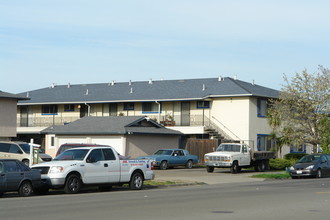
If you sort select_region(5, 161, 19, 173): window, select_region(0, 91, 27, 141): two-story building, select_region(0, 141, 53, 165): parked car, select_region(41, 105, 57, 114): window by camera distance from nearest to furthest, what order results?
select_region(5, 161, 19, 173): window, select_region(0, 141, 53, 165): parked car, select_region(0, 91, 27, 141): two-story building, select_region(41, 105, 57, 114): window

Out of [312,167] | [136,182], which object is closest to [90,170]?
[136,182]

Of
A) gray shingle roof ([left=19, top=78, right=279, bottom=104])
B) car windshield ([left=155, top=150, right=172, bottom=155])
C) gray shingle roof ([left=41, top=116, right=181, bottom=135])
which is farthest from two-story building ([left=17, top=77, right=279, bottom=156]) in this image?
car windshield ([left=155, top=150, right=172, bottom=155])

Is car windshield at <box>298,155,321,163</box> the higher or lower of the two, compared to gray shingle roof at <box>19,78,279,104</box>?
lower

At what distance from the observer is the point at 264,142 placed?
174ft

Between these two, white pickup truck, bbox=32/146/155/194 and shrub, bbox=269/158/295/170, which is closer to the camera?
white pickup truck, bbox=32/146/155/194

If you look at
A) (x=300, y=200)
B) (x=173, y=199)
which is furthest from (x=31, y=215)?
(x=300, y=200)

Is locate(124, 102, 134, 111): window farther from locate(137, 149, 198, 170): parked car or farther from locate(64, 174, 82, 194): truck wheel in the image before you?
locate(64, 174, 82, 194): truck wheel

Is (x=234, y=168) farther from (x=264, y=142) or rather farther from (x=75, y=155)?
(x=75, y=155)

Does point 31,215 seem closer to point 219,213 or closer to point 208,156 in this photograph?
point 219,213

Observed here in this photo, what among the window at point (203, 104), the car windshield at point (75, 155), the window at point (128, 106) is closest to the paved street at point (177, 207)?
the car windshield at point (75, 155)

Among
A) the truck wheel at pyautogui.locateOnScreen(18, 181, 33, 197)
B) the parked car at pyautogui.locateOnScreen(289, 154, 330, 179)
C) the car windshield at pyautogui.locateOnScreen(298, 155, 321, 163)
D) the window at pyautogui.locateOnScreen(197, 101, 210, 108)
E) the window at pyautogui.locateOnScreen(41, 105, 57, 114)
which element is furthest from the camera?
the window at pyautogui.locateOnScreen(41, 105, 57, 114)

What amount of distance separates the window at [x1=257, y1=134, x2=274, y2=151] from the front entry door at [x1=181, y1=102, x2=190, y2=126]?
628 cm

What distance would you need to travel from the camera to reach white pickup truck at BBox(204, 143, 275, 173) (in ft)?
125

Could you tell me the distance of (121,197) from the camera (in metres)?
20.6
